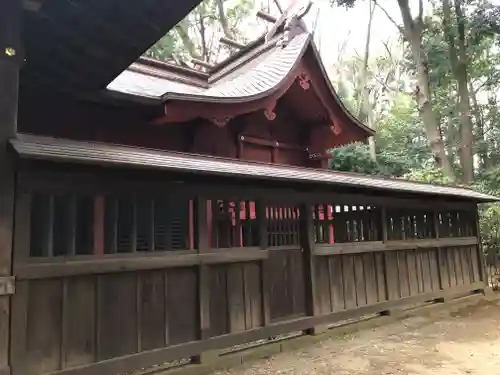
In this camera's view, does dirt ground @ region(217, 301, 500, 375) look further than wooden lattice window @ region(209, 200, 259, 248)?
No

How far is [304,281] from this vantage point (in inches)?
247

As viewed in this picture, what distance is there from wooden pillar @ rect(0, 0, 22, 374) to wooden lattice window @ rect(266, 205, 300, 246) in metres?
3.24

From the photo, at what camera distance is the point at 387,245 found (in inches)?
298

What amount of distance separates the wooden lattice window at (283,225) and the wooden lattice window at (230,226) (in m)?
0.28

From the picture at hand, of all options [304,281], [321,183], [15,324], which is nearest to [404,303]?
[304,281]

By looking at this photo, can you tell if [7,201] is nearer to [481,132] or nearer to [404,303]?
[404,303]

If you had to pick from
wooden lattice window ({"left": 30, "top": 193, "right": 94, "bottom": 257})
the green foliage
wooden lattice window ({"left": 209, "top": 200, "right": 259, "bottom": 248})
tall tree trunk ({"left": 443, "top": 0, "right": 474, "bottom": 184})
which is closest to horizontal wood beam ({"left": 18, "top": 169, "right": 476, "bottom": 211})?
wooden lattice window ({"left": 30, "top": 193, "right": 94, "bottom": 257})

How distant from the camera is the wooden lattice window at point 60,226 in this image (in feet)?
12.8

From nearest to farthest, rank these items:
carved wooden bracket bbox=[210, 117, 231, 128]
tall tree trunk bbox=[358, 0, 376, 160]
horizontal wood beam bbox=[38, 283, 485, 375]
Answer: horizontal wood beam bbox=[38, 283, 485, 375] → carved wooden bracket bbox=[210, 117, 231, 128] → tall tree trunk bbox=[358, 0, 376, 160]

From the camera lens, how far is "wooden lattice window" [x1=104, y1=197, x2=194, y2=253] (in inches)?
174

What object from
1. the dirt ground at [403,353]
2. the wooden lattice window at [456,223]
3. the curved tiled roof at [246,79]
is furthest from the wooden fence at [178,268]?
the curved tiled roof at [246,79]

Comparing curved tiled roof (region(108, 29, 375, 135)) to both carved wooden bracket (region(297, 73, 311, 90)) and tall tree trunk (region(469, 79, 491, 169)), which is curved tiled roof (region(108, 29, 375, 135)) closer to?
carved wooden bracket (region(297, 73, 311, 90))

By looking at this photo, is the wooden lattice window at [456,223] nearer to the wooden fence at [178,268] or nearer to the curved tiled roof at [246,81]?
the wooden fence at [178,268]

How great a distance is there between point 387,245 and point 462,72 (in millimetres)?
10972
